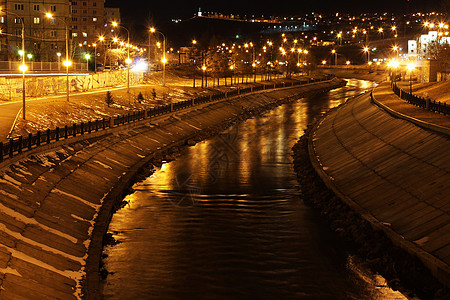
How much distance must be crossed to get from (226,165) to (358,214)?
16.7 metres

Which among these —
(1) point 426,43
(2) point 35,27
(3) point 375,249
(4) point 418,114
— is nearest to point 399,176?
(3) point 375,249

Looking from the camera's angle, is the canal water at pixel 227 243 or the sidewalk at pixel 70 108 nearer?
the canal water at pixel 227 243

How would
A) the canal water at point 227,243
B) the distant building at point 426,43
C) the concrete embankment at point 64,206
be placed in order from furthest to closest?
the distant building at point 426,43 → the canal water at point 227,243 → the concrete embankment at point 64,206

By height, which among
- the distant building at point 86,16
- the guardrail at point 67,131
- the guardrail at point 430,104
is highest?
the distant building at point 86,16

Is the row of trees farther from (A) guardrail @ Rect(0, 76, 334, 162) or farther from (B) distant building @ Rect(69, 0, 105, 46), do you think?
(B) distant building @ Rect(69, 0, 105, 46)

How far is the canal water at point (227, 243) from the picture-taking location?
61.8ft

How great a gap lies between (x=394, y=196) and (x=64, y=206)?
535 inches

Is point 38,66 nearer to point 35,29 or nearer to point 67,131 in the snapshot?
point 35,29

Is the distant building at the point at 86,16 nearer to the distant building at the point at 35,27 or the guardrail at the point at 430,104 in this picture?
the distant building at the point at 35,27

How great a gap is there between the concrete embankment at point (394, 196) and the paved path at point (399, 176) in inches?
1.2

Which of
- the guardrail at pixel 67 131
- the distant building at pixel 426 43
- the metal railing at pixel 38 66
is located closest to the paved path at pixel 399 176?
the guardrail at pixel 67 131

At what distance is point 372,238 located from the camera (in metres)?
21.5

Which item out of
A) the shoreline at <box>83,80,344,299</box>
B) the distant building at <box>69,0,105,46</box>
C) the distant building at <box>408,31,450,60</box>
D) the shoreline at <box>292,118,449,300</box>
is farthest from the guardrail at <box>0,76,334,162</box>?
the distant building at <box>69,0,105,46</box>

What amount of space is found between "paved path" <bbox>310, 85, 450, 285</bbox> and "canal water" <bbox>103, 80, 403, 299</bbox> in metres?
1.81
